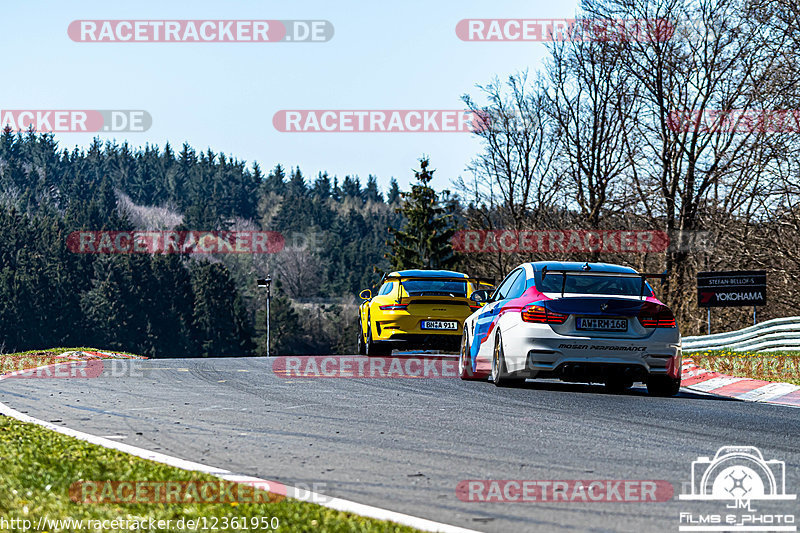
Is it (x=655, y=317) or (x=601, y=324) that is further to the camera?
(x=655, y=317)

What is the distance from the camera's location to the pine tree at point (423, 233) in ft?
244

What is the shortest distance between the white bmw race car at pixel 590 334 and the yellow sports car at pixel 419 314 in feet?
20.5

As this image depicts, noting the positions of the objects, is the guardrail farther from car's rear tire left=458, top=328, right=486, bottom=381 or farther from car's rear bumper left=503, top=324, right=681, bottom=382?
car's rear bumper left=503, top=324, right=681, bottom=382

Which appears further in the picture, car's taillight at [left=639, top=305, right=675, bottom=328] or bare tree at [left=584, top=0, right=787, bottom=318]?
bare tree at [left=584, top=0, right=787, bottom=318]

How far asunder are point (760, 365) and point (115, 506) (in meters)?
13.8

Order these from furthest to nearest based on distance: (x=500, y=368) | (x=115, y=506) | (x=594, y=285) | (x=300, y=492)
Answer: (x=500, y=368), (x=594, y=285), (x=300, y=492), (x=115, y=506)

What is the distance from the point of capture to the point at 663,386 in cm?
1274

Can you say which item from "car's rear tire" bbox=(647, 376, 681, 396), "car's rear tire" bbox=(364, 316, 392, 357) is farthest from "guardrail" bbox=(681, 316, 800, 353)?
"car's rear tire" bbox=(647, 376, 681, 396)

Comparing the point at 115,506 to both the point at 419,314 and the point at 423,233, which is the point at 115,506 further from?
the point at 423,233

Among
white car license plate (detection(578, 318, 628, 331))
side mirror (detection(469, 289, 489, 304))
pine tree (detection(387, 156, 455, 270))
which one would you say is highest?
pine tree (detection(387, 156, 455, 270))

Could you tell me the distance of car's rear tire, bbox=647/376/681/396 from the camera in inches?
492

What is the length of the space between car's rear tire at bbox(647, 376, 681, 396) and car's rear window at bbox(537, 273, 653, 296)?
3.46ft

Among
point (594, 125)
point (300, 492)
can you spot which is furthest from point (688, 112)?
point (300, 492)

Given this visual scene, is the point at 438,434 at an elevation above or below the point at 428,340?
below
